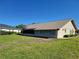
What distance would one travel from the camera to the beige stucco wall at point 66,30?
1222 inches

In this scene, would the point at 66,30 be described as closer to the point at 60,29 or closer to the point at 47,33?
the point at 60,29

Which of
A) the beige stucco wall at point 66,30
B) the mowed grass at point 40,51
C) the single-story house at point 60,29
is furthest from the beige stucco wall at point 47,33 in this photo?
the mowed grass at point 40,51

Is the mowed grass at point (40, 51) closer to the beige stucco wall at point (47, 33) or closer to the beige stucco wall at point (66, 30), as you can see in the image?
the beige stucco wall at point (66, 30)

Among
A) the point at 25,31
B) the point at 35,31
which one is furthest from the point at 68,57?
the point at 25,31

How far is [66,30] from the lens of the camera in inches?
1296

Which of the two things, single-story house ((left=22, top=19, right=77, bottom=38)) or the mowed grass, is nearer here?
the mowed grass

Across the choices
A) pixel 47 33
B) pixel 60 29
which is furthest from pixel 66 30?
pixel 47 33

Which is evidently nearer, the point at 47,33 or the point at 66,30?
the point at 66,30

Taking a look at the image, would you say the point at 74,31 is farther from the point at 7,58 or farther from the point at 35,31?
the point at 7,58

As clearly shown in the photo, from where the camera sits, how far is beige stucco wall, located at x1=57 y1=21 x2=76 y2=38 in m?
31.0

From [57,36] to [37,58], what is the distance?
21.0 metres

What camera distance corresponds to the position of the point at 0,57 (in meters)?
10.2

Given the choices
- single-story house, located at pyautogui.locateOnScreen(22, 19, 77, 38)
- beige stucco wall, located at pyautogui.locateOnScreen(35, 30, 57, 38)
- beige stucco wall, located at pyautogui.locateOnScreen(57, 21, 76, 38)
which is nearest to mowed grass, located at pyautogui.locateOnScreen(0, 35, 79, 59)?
single-story house, located at pyautogui.locateOnScreen(22, 19, 77, 38)

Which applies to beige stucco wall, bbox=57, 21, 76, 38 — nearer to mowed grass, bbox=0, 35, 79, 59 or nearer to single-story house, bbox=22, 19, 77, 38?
single-story house, bbox=22, 19, 77, 38
